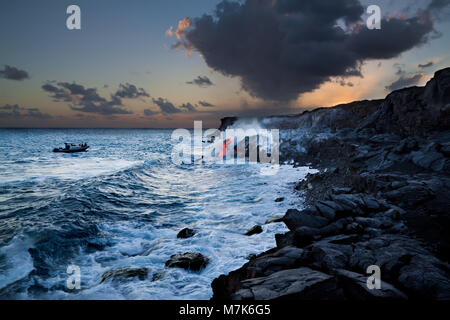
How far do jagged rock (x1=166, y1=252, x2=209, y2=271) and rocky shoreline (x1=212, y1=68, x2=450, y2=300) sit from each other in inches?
59.7

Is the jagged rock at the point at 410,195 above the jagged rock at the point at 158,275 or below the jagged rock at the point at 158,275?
above

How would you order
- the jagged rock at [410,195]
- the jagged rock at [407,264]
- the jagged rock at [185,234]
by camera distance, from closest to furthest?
the jagged rock at [407,264] → the jagged rock at [410,195] → the jagged rock at [185,234]

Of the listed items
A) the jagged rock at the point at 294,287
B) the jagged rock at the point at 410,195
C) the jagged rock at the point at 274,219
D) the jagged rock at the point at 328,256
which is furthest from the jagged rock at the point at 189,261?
the jagged rock at the point at 410,195

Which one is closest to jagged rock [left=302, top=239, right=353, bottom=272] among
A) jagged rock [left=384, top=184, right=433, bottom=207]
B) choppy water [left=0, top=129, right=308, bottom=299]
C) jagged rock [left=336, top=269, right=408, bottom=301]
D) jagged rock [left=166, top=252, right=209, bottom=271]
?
jagged rock [left=336, top=269, right=408, bottom=301]

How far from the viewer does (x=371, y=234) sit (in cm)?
701

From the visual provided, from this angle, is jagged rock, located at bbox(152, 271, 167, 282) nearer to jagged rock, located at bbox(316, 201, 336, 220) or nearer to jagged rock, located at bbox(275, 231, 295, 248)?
jagged rock, located at bbox(275, 231, 295, 248)

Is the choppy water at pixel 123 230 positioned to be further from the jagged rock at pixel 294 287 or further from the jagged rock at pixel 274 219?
the jagged rock at pixel 294 287

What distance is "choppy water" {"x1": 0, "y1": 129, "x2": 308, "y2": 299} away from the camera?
7137mm

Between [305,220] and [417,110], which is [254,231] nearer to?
[305,220]

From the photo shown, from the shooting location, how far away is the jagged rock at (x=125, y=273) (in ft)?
24.5

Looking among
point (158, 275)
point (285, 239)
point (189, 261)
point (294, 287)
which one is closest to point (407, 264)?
point (294, 287)

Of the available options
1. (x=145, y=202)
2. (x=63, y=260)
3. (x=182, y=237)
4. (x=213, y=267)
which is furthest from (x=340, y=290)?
(x=145, y=202)

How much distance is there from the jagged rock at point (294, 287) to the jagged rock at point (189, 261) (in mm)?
3637
